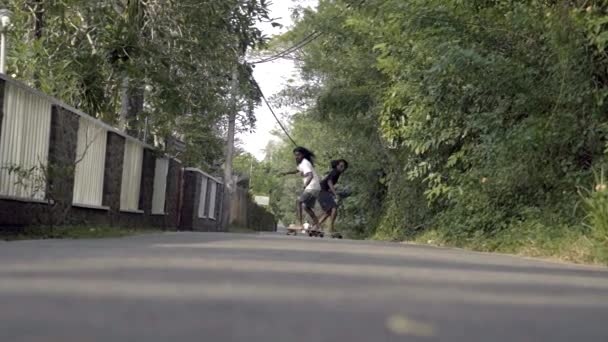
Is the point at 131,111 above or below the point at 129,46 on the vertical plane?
below

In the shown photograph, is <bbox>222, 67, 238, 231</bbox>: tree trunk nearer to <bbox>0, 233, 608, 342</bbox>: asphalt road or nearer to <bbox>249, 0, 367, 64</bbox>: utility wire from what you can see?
<bbox>249, 0, 367, 64</bbox>: utility wire

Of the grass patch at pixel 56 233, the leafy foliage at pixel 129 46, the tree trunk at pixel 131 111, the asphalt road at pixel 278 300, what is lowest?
the grass patch at pixel 56 233

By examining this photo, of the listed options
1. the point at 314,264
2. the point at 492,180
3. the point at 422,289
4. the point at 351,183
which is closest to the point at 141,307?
the point at 422,289

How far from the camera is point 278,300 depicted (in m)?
4.65

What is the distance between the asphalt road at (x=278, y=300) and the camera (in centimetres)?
371

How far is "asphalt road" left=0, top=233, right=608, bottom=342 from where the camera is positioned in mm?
3707

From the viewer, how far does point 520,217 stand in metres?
13.8

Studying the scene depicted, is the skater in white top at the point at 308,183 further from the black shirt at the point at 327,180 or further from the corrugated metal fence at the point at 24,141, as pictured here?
the corrugated metal fence at the point at 24,141

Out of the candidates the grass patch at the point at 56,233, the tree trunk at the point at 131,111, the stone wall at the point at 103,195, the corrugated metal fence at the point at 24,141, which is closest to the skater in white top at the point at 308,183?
the stone wall at the point at 103,195

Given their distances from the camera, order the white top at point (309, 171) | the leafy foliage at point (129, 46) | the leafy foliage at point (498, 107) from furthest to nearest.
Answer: the white top at point (309, 171), the leafy foliage at point (129, 46), the leafy foliage at point (498, 107)

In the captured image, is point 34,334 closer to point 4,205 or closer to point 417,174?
point 4,205

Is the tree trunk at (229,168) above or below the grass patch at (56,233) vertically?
above

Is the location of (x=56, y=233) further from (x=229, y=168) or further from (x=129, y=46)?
(x=229, y=168)

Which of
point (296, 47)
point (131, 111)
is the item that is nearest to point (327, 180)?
point (131, 111)
